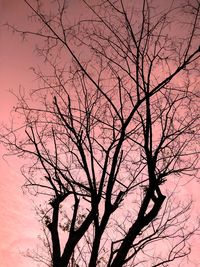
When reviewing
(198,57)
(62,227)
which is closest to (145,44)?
(198,57)

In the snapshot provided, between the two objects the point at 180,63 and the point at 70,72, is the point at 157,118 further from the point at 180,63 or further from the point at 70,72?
the point at 70,72

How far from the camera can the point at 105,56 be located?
222 inches

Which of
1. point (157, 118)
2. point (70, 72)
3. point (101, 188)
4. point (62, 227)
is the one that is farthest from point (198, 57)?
point (62, 227)

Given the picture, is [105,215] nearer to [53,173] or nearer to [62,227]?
[53,173]

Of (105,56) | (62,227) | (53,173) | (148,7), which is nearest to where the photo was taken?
(148,7)

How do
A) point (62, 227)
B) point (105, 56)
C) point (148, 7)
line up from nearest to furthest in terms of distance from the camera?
point (148, 7)
point (105, 56)
point (62, 227)

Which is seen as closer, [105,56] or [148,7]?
[148,7]

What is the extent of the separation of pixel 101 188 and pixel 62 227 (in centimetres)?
466

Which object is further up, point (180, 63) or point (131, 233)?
point (180, 63)

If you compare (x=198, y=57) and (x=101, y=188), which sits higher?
(x=198, y=57)

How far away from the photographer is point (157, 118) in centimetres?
615

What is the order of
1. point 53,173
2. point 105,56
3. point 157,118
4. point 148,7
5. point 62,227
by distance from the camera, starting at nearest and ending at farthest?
point 148,7, point 105,56, point 157,118, point 53,173, point 62,227

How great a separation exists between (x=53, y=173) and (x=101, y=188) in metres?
1.23

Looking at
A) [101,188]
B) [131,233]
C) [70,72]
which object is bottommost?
[131,233]
